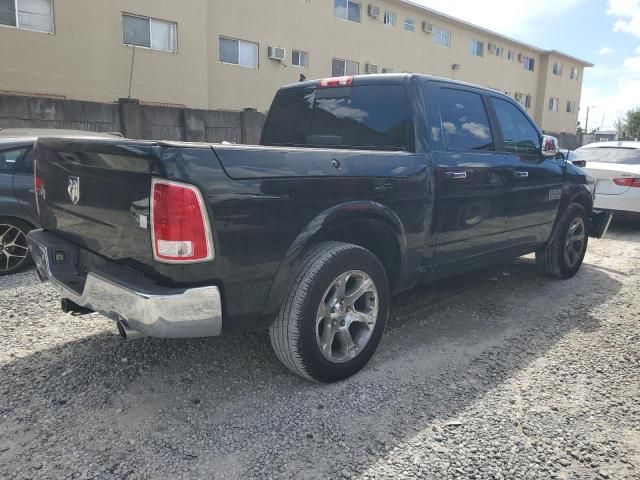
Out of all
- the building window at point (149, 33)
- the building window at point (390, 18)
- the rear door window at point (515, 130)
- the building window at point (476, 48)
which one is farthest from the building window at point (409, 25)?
the rear door window at point (515, 130)

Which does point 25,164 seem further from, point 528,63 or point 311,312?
point 528,63

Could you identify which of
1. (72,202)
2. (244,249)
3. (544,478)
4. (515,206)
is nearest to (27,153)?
(72,202)

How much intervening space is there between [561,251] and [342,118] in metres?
3.02

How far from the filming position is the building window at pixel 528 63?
108ft

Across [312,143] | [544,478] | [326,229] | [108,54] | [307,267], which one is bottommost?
[544,478]

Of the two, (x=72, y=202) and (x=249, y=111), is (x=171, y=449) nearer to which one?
(x=72, y=202)

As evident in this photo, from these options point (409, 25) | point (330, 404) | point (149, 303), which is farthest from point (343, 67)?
point (149, 303)

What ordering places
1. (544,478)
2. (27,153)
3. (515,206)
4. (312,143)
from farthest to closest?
(27,153), (515,206), (312,143), (544,478)

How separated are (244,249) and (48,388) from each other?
1.55 meters

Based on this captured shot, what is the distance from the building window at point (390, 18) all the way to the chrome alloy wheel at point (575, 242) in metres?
19.7

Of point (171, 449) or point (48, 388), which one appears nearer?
point (171, 449)

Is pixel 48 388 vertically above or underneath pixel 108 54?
underneath

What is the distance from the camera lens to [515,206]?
4438 millimetres

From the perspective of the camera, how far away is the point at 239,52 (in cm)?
1772
